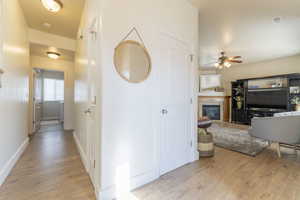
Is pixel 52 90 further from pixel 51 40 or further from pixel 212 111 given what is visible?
pixel 212 111

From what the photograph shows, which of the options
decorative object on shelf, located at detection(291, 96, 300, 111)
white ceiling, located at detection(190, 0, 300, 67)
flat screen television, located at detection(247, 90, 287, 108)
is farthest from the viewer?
flat screen television, located at detection(247, 90, 287, 108)

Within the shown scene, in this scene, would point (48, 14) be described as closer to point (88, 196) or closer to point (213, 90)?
point (88, 196)

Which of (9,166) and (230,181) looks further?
(9,166)

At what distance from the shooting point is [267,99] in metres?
5.32

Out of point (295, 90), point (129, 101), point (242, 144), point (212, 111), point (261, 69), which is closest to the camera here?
point (129, 101)

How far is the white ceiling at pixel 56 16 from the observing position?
2504 millimetres

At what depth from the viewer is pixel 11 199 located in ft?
4.87

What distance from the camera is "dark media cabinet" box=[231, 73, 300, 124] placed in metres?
4.83

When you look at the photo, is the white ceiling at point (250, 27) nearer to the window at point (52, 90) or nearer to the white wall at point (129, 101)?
the white wall at point (129, 101)

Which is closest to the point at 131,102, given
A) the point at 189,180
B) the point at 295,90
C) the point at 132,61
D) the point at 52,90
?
the point at 132,61

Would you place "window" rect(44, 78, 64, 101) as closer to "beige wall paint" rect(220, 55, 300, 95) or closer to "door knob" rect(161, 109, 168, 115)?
"door knob" rect(161, 109, 168, 115)

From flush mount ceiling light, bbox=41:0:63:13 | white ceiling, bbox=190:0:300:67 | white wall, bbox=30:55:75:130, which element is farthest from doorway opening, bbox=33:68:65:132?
white ceiling, bbox=190:0:300:67

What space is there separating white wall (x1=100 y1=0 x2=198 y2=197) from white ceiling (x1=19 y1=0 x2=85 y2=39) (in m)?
1.43

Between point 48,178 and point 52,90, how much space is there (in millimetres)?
5782
